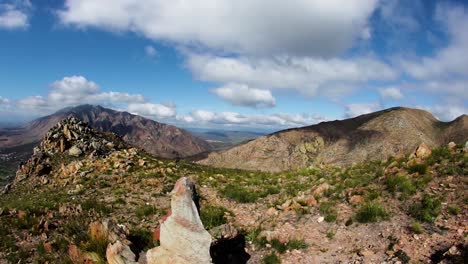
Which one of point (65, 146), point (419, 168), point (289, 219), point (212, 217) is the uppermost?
point (419, 168)

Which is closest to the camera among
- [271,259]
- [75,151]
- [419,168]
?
[271,259]

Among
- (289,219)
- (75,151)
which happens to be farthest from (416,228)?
(75,151)

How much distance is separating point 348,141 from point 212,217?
139m

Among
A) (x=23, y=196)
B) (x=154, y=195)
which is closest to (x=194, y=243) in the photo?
(x=154, y=195)

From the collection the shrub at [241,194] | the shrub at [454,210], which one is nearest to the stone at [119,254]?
the shrub at [241,194]

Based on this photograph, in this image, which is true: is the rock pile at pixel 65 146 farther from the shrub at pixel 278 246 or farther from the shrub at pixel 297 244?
the shrub at pixel 297 244

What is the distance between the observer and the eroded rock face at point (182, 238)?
10477 mm

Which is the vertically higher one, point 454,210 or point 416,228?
point 454,210

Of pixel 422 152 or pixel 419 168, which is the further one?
pixel 422 152

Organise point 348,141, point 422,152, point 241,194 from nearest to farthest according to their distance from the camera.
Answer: point 422,152
point 241,194
point 348,141

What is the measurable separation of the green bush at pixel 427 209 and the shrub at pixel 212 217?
347 inches

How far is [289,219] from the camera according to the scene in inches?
630

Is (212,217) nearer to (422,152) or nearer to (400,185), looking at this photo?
(400,185)

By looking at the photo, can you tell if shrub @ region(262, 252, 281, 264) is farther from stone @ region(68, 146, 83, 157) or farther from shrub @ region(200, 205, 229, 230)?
stone @ region(68, 146, 83, 157)
